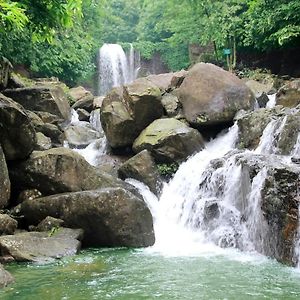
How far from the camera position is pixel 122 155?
1367cm

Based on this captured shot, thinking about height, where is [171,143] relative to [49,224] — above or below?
above

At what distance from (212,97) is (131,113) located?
2.47 m

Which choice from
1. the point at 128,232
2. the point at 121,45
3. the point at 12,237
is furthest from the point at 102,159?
the point at 121,45

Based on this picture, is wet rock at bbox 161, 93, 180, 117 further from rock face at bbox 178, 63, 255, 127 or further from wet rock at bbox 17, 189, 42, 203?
wet rock at bbox 17, 189, 42, 203

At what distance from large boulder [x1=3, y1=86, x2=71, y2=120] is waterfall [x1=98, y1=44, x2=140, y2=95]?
42.9 feet

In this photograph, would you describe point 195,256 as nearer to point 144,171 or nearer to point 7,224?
point 7,224

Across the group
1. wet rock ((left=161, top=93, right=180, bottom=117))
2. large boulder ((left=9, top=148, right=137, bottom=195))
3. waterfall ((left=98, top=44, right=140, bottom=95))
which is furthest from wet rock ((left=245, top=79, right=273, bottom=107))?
waterfall ((left=98, top=44, right=140, bottom=95))

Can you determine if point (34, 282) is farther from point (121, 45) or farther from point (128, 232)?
point (121, 45)

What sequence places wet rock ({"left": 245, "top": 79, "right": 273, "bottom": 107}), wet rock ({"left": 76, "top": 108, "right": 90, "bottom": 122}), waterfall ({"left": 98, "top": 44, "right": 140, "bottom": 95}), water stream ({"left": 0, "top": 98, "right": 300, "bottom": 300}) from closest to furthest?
water stream ({"left": 0, "top": 98, "right": 300, "bottom": 300})
wet rock ({"left": 245, "top": 79, "right": 273, "bottom": 107})
wet rock ({"left": 76, "top": 108, "right": 90, "bottom": 122})
waterfall ({"left": 98, "top": 44, "right": 140, "bottom": 95})

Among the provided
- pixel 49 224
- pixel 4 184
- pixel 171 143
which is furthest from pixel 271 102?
pixel 4 184

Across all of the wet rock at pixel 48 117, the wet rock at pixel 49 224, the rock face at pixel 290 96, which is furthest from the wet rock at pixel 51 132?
the rock face at pixel 290 96

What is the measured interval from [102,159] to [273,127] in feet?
17.3

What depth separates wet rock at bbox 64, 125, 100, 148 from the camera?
15.0 metres

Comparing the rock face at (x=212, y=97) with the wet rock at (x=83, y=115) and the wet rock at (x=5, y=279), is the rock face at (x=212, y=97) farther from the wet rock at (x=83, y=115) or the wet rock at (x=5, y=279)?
the wet rock at (x=5, y=279)
